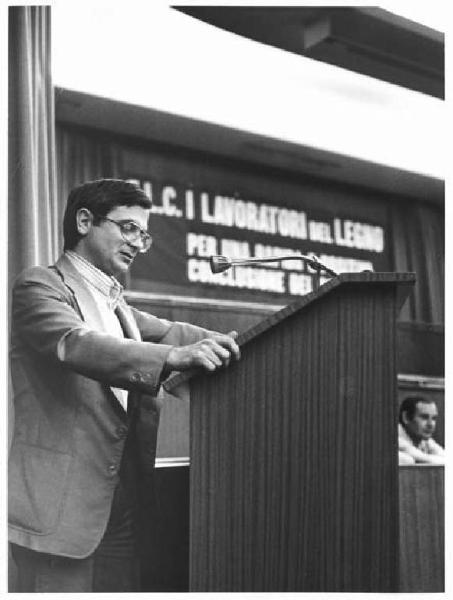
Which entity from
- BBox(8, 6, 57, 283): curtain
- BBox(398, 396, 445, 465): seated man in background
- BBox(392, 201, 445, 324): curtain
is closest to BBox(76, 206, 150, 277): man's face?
BBox(8, 6, 57, 283): curtain

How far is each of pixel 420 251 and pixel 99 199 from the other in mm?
2311

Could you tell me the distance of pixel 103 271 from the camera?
5.27ft

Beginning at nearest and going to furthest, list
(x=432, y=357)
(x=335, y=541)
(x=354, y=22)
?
(x=335, y=541), (x=354, y=22), (x=432, y=357)

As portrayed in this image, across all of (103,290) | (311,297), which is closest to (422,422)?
(103,290)

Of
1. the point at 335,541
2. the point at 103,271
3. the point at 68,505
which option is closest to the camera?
the point at 335,541

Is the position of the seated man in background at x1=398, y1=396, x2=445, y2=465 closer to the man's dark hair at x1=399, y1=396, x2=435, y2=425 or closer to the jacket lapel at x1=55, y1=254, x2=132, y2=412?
the man's dark hair at x1=399, y1=396, x2=435, y2=425

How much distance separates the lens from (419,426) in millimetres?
2840

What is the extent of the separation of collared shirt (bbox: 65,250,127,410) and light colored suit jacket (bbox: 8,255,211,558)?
1 cm

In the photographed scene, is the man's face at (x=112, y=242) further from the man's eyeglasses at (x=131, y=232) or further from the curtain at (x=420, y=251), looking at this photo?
the curtain at (x=420, y=251)

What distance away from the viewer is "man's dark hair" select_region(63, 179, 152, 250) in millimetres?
1598

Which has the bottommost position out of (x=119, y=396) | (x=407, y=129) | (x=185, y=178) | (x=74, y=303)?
(x=119, y=396)

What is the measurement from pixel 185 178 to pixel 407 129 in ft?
3.72
